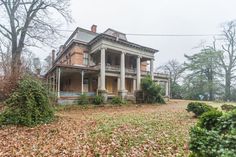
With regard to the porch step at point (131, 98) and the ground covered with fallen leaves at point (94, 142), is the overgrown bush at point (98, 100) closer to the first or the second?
the porch step at point (131, 98)

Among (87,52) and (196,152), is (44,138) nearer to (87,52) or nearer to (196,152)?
(196,152)

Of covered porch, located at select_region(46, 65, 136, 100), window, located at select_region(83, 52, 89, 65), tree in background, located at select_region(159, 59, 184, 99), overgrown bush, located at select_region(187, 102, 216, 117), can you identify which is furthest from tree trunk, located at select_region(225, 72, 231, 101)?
overgrown bush, located at select_region(187, 102, 216, 117)

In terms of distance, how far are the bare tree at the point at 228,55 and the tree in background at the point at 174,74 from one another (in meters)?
8.03

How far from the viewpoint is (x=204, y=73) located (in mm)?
37000

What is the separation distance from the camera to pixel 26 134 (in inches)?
289

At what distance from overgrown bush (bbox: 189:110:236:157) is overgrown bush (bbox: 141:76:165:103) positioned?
1755 centimetres

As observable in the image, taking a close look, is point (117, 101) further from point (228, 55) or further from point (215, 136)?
point (228, 55)

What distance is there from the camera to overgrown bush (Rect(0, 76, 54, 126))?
8711mm

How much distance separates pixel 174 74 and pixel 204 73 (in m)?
8.38

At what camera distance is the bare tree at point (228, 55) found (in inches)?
1388

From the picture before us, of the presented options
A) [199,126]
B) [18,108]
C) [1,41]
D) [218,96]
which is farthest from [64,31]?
[218,96]

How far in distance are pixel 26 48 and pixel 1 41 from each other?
2301mm

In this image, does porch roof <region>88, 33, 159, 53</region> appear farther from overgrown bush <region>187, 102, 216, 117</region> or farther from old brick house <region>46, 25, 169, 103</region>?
overgrown bush <region>187, 102, 216, 117</region>

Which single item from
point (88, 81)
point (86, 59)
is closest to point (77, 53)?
point (86, 59)
